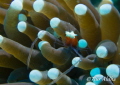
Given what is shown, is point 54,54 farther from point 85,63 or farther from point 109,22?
point 109,22

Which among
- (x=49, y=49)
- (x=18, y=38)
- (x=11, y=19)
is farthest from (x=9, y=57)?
(x=49, y=49)

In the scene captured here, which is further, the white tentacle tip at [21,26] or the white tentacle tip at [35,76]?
the white tentacle tip at [21,26]

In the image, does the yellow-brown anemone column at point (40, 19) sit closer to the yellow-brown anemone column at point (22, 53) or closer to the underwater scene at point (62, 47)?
the underwater scene at point (62, 47)

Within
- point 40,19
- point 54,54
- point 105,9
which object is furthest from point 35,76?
point 40,19

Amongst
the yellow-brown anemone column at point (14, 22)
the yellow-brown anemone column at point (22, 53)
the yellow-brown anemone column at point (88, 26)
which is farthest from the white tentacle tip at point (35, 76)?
the yellow-brown anemone column at point (14, 22)

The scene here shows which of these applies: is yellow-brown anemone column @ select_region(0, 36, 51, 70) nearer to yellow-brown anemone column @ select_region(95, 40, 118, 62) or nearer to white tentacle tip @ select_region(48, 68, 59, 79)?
white tentacle tip @ select_region(48, 68, 59, 79)

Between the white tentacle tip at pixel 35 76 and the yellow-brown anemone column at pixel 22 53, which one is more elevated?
Answer: the yellow-brown anemone column at pixel 22 53
